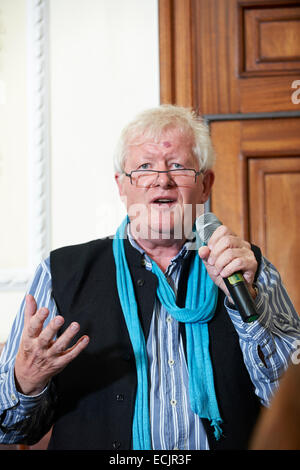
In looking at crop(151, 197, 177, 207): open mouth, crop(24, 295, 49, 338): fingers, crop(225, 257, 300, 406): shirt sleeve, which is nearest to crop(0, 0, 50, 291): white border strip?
crop(151, 197, 177, 207): open mouth

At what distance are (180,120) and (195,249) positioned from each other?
15.7 inches

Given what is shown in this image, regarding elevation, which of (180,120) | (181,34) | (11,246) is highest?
(181,34)

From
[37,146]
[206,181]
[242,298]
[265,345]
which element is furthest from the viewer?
[37,146]

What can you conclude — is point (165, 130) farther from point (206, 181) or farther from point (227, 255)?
point (227, 255)

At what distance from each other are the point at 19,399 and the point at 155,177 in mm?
695

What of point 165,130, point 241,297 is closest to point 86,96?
point 165,130

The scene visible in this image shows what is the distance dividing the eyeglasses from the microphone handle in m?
0.46

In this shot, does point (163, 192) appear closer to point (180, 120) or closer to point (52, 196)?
point (180, 120)

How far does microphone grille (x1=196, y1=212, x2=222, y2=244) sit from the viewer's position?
108cm

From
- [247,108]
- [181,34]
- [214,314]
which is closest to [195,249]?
[214,314]

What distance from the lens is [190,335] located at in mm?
1243
